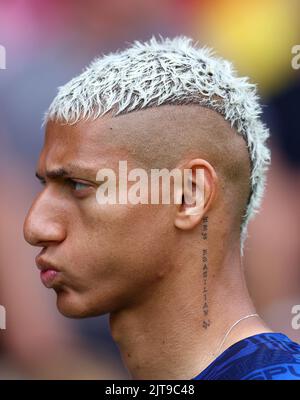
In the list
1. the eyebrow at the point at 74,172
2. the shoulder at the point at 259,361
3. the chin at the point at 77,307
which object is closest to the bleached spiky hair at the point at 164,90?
the eyebrow at the point at 74,172

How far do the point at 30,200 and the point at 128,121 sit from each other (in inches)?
48.6

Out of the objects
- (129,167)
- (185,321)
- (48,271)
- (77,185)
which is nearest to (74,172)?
(77,185)

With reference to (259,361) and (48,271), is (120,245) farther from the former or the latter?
(259,361)

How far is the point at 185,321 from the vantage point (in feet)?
5.80

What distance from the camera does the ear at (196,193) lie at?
1731 mm

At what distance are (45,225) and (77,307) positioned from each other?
0.25 m

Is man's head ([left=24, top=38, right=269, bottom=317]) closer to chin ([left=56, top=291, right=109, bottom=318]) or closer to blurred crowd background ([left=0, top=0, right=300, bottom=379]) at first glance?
chin ([left=56, top=291, right=109, bottom=318])

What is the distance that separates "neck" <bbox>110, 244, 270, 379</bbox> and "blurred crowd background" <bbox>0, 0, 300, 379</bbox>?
105cm

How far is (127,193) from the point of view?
1.72 m

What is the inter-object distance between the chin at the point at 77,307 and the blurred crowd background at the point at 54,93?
1117mm

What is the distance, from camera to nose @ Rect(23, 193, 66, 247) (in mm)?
1750

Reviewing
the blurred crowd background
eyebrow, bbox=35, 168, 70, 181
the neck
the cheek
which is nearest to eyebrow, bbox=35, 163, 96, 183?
eyebrow, bbox=35, 168, 70, 181

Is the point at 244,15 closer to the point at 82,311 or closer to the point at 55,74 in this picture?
the point at 55,74
